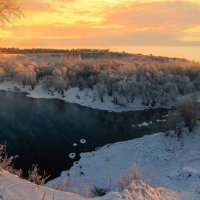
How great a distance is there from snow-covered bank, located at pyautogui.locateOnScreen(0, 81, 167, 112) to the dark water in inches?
157

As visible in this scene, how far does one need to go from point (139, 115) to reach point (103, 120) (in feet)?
30.0

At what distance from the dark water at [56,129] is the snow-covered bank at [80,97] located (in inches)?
157

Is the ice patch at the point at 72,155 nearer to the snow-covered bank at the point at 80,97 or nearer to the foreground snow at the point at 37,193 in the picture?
the foreground snow at the point at 37,193

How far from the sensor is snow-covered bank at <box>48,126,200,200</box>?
1400 inches

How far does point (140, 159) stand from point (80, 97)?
156 feet

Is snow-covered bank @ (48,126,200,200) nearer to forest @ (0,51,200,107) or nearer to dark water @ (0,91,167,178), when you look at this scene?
dark water @ (0,91,167,178)

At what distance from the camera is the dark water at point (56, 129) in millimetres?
41688

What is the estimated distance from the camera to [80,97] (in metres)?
88.0

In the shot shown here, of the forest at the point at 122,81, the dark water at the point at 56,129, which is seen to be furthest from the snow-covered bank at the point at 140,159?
the forest at the point at 122,81

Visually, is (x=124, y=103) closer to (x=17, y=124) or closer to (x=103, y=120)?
(x=103, y=120)

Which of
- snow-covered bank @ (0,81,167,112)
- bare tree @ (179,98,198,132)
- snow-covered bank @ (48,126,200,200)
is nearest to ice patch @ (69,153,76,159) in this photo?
snow-covered bank @ (48,126,200,200)

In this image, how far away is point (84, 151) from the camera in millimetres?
44312

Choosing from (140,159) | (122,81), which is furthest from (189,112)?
(122,81)

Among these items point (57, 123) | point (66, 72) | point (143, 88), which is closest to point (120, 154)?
point (57, 123)
